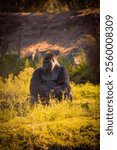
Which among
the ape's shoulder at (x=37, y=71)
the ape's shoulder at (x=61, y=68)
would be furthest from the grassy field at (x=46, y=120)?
the ape's shoulder at (x=61, y=68)

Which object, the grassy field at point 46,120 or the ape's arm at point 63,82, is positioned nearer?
the grassy field at point 46,120

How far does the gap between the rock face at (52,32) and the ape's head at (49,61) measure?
7cm

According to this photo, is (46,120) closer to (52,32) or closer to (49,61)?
(49,61)

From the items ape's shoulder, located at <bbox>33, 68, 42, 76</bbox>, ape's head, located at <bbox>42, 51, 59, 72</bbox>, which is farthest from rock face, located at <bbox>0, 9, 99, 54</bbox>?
ape's shoulder, located at <bbox>33, 68, 42, 76</bbox>

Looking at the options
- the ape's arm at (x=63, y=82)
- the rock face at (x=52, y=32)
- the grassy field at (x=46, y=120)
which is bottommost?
the grassy field at (x=46, y=120)

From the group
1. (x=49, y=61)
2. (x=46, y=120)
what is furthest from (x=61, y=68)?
(x=46, y=120)

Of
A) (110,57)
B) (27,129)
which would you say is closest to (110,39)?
(110,57)

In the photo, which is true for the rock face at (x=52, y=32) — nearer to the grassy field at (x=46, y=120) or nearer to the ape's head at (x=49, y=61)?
the ape's head at (x=49, y=61)

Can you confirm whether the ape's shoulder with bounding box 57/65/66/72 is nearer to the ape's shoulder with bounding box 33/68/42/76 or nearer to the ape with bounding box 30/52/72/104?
the ape with bounding box 30/52/72/104

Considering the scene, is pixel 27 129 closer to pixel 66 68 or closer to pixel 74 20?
pixel 66 68

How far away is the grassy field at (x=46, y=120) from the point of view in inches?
180

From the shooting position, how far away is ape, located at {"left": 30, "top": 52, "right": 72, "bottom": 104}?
4660 mm

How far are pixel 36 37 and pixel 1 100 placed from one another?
2.26 feet

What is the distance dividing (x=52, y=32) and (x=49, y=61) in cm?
28
